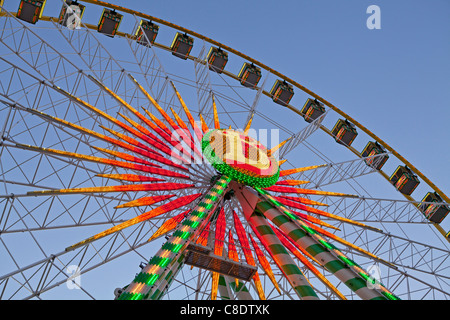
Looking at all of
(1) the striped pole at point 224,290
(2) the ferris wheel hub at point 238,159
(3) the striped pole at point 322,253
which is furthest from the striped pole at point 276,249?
(1) the striped pole at point 224,290

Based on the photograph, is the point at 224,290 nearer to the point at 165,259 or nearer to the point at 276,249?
the point at 276,249

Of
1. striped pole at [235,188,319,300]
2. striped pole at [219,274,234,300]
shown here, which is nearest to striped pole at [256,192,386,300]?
striped pole at [235,188,319,300]

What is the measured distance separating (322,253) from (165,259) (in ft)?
16.2

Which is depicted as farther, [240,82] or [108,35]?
[240,82]

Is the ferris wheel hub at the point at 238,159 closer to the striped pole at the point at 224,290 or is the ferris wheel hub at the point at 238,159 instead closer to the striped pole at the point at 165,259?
the striped pole at the point at 165,259

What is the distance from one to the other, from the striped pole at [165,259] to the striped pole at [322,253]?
2090 mm

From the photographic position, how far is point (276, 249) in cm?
1477

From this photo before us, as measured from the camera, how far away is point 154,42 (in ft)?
78.4

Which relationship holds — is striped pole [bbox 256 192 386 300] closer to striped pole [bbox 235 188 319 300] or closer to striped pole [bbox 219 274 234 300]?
striped pole [bbox 235 188 319 300]

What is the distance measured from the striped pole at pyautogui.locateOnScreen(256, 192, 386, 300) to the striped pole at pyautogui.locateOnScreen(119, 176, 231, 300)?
209cm
